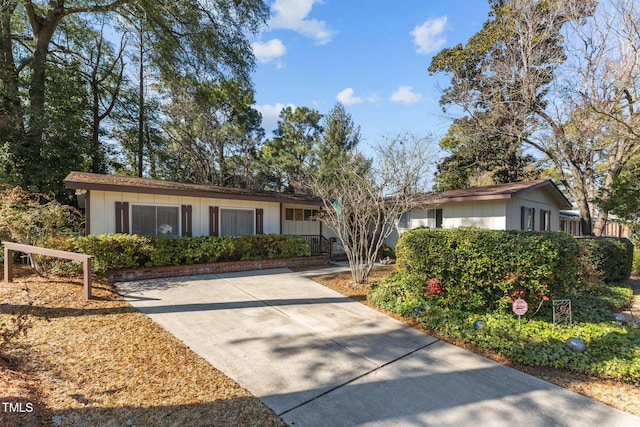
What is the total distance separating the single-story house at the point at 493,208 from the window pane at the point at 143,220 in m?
8.17

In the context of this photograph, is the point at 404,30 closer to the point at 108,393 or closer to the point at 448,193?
the point at 448,193

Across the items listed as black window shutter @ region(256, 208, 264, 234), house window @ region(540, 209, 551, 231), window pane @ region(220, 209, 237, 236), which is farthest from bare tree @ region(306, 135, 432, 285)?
house window @ region(540, 209, 551, 231)

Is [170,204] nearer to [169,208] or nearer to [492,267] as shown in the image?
[169,208]

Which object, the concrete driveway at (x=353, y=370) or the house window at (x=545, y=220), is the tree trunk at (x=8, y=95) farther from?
the house window at (x=545, y=220)

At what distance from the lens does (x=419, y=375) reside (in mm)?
3621

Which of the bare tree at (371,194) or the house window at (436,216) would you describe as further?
the house window at (436,216)

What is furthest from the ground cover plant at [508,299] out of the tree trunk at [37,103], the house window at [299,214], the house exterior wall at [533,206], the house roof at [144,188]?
the tree trunk at [37,103]

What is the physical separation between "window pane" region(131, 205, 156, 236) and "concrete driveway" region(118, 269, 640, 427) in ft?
10.7

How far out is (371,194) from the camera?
25.7 ft

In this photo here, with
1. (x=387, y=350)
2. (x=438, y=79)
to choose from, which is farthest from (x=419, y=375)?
(x=438, y=79)

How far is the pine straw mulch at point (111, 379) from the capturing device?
103 inches

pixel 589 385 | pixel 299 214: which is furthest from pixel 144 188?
pixel 589 385

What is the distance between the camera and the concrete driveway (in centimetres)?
290

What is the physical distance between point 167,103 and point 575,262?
75.5 ft
